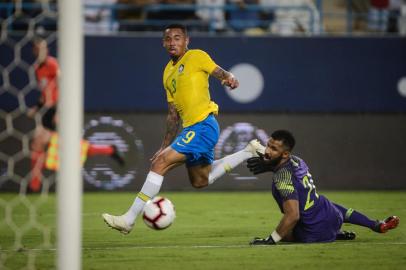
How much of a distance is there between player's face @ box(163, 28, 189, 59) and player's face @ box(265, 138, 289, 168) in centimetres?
134

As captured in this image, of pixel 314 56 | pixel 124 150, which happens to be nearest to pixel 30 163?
pixel 124 150

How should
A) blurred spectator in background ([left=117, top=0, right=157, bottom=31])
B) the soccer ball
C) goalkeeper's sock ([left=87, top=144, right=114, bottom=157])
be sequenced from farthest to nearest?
blurred spectator in background ([left=117, top=0, right=157, bottom=31])
goalkeeper's sock ([left=87, top=144, right=114, bottom=157])
the soccer ball

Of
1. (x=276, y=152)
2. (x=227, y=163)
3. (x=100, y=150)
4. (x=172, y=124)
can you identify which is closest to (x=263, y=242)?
(x=276, y=152)

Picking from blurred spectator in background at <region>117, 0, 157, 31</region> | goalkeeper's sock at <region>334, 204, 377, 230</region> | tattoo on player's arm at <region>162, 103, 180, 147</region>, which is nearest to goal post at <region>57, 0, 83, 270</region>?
goalkeeper's sock at <region>334, 204, 377, 230</region>

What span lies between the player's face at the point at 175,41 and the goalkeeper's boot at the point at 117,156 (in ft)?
16.0

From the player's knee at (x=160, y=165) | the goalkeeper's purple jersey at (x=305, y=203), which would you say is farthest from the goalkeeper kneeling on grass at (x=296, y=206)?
the player's knee at (x=160, y=165)

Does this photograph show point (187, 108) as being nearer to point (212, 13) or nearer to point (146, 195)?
point (146, 195)

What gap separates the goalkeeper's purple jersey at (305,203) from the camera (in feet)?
22.9

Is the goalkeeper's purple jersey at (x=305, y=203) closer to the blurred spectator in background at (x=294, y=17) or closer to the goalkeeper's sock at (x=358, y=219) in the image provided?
the goalkeeper's sock at (x=358, y=219)

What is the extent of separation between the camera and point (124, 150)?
1284 cm

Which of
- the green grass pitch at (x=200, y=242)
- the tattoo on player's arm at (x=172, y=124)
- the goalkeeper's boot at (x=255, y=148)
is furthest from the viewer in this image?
the goalkeeper's boot at (x=255, y=148)

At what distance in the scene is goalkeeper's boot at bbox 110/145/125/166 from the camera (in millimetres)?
12531

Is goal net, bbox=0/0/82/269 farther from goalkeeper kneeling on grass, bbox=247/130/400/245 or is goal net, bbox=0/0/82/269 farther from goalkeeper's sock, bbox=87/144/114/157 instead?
goalkeeper kneeling on grass, bbox=247/130/400/245

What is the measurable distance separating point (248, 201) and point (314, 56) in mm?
3033
